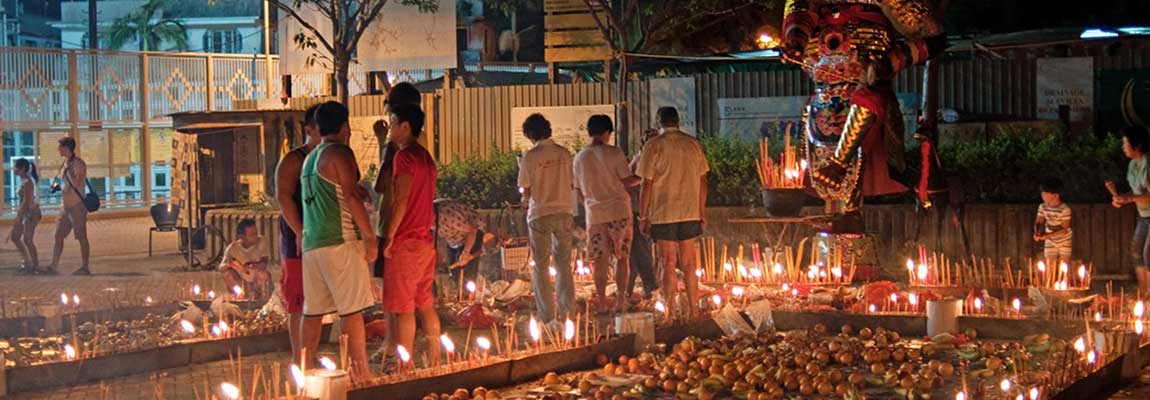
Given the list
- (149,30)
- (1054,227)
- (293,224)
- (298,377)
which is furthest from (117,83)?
(298,377)

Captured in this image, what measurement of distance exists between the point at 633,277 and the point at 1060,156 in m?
5.73

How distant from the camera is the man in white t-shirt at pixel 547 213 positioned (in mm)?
12242

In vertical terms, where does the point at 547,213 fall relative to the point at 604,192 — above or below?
below

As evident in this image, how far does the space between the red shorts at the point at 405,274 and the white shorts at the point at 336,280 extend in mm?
592

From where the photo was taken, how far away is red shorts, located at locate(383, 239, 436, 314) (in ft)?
32.6

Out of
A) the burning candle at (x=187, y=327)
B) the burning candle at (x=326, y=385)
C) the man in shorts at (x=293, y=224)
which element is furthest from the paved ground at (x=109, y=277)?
the burning candle at (x=326, y=385)

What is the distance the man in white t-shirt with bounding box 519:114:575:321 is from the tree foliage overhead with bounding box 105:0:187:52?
42.3m

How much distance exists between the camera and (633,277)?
580 inches

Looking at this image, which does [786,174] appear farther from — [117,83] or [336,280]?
[117,83]

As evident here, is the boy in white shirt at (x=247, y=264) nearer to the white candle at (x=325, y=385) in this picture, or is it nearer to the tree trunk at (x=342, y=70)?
the tree trunk at (x=342, y=70)

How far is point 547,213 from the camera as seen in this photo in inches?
485

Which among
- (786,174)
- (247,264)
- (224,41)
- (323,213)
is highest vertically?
(224,41)

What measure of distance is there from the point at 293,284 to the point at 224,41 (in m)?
43.9

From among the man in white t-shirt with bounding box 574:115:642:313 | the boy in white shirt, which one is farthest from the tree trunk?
the man in white t-shirt with bounding box 574:115:642:313
